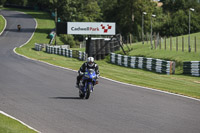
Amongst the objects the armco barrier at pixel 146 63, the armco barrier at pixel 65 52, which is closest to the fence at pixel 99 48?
the armco barrier at pixel 65 52

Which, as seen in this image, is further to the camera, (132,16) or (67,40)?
(132,16)

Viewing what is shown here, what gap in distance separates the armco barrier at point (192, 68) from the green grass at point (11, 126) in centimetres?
2167

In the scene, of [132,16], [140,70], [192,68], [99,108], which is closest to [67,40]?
[132,16]

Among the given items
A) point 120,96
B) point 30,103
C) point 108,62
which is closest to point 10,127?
point 30,103

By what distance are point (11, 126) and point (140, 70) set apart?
26385 mm

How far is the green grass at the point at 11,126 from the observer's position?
9291mm

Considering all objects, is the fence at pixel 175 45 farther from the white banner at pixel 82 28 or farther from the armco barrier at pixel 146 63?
the white banner at pixel 82 28

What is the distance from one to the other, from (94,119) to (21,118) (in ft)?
6.54

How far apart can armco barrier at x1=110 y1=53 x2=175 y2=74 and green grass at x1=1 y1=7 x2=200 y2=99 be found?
69 cm

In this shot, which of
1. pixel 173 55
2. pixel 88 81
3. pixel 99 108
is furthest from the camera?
pixel 173 55

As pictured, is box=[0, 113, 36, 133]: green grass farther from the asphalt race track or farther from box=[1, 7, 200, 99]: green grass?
box=[1, 7, 200, 99]: green grass

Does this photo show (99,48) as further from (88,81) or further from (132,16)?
(132,16)

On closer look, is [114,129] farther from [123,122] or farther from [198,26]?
[198,26]

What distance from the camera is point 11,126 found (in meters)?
9.85
